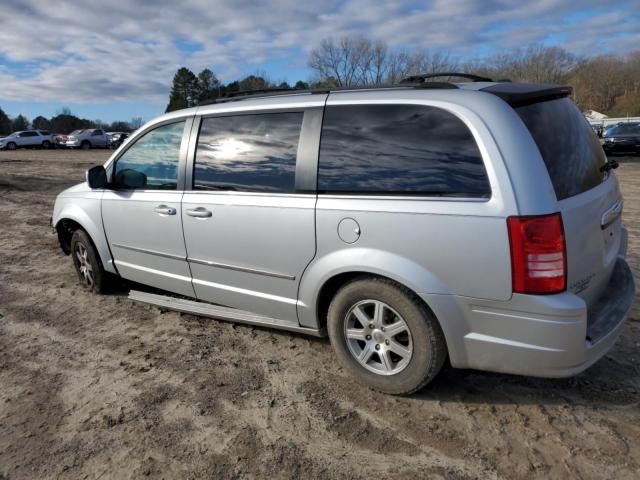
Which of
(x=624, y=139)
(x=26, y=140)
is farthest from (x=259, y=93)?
(x=26, y=140)

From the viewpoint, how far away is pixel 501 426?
2910 mm

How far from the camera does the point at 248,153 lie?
3697 millimetres

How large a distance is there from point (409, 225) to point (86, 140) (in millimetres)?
40379

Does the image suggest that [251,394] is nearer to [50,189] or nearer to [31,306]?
[31,306]

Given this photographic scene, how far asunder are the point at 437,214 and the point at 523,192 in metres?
0.45

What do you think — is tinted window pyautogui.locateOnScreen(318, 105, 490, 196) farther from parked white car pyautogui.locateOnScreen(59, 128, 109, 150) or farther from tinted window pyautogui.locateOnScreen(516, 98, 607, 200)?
parked white car pyautogui.locateOnScreen(59, 128, 109, 150)

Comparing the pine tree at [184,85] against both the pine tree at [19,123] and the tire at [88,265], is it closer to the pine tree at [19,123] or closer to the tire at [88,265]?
the pine tree at [19,123]

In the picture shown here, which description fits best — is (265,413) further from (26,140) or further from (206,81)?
(206,81)

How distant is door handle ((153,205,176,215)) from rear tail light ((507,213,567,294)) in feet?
8.60

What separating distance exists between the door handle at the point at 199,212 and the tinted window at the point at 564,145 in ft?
7.44

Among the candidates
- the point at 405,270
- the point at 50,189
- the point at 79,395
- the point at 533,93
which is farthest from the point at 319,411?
the point at 50,189

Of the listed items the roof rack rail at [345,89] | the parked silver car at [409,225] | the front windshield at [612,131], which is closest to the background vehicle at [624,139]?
the front windshield at [612,131]

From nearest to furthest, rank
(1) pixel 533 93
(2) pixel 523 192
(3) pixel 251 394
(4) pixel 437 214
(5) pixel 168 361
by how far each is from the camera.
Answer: (2) pixel 523 192 < (4) pixel 437 214 < (1) pixel 533 93 < (3) pixel 251 394 < (5) pixel 168 361

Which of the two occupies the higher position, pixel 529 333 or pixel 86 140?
pixel 529 333
